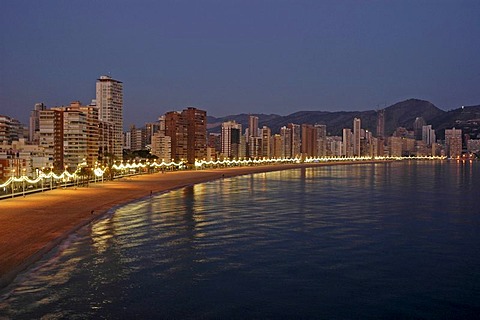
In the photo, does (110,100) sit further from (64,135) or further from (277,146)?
(277,146)

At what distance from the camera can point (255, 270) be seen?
48.7 ft

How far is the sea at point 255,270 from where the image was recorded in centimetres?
1132

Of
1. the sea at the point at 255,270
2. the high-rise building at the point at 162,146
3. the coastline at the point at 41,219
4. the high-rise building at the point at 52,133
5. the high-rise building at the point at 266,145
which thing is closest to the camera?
the sea at the point at 255,270

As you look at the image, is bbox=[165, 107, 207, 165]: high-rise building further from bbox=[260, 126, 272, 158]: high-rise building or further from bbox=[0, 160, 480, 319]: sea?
bbox=[0, 160, 480, 319]: sea

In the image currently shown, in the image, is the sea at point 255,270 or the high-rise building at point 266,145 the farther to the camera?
the high-rise building at point 266,145

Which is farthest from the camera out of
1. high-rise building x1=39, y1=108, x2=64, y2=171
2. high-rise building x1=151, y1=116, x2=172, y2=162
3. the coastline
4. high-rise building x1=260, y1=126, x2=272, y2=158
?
high-rise building x1=260, y1=126, x2=272, y2=158

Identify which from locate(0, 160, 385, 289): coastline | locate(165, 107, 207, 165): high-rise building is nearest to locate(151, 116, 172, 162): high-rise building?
locate(165, 107, 207, 165): high-rise building

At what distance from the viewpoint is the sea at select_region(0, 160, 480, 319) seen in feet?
37.1

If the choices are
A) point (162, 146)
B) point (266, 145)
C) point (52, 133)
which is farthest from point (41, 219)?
point (266, 145)

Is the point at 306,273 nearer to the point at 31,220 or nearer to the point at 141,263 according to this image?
the point at 141,263

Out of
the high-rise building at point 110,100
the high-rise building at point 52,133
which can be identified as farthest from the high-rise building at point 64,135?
the high-rise building at point 110,100

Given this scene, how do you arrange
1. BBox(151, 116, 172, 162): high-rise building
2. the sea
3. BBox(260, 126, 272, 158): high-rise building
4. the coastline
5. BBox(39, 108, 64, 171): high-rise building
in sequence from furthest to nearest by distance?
BBox(260, 126, 272, 158): high-rise building, BBox(151, 116, 172, 162): high-rise building, BBox(39, 108, 64, 171): high-rise building, the coastline, the sea

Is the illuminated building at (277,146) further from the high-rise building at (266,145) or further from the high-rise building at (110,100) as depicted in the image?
the high-rise building at (110,100)

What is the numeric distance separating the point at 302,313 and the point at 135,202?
23.6 meters
